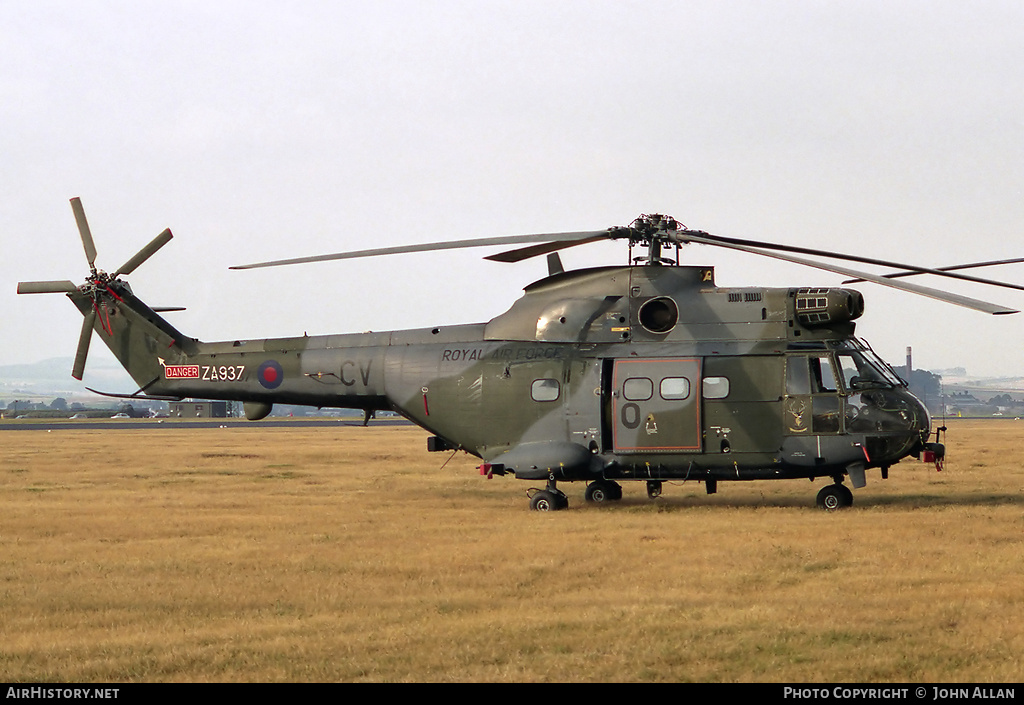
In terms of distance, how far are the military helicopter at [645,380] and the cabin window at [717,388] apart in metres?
0.02

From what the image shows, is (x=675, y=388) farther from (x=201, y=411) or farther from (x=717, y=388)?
(x=201, y=411)

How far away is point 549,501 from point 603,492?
1783 millimetres

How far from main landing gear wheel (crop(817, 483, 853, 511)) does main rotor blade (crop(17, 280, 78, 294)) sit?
17931 millimetres

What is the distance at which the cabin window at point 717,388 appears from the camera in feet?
66.2

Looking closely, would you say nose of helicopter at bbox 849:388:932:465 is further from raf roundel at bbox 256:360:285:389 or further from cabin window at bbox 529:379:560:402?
raf roundel at bbox 256:360:285:389

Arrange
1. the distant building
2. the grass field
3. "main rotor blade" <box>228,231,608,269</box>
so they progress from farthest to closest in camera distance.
Result: 1. the distant building
2. "main rotor blade" <box>228,231,608,269</box>
3. the grass field

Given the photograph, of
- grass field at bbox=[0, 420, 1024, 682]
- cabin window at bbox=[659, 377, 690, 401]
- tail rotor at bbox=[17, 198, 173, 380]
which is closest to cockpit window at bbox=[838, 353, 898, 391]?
grass field at bbox=[0, 420, 1024, 682]

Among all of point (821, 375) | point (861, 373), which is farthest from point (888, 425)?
point (821, 375)

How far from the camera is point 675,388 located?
20.3 meters

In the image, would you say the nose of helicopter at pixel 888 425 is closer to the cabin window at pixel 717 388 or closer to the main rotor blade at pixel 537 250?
the cabin window at pixel 717 388

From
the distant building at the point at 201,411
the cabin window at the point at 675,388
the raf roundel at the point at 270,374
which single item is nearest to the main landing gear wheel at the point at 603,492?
the cabin window at the point at 675,388

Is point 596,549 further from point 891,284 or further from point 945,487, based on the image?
point 945,487

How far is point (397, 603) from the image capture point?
11.5 meters

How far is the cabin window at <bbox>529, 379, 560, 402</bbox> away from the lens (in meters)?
21.2
